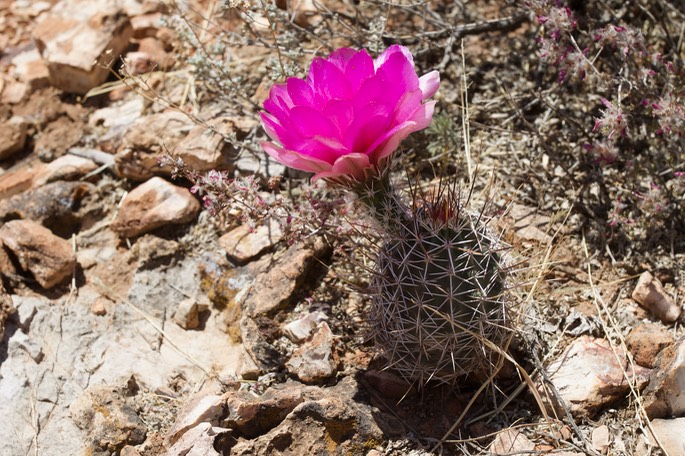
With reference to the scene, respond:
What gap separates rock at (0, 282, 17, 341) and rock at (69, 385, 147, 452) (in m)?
0.47

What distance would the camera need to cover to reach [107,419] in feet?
8.47

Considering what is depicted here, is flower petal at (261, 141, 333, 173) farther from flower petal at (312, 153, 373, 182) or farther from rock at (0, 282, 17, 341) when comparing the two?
rock at (0, 282, 17, 341)

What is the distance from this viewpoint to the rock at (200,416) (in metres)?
2.46

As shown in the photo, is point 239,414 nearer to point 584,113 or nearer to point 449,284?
point 449,284

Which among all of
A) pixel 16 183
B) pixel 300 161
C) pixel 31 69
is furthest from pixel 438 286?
pixel 31 69

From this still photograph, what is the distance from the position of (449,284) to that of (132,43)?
2891 millimetres

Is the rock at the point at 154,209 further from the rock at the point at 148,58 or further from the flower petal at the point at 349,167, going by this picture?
the flower petal at the point at 349,167

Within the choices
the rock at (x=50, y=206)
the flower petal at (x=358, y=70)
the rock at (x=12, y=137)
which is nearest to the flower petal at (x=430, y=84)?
the flower petal at (x=358, y=70)

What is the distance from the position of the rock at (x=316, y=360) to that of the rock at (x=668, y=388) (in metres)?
1.08

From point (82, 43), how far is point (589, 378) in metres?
3.14

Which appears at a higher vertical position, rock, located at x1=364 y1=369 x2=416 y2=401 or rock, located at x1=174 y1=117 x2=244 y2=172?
rock, located at x1=174 y1=117 x2=244 y2=172

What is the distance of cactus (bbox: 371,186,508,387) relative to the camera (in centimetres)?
229

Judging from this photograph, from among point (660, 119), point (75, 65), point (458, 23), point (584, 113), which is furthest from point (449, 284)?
point (75, 65)

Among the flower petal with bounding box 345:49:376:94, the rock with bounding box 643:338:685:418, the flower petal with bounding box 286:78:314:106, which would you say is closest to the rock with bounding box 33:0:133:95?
the flower petal with bounding box 286:78:314:106
